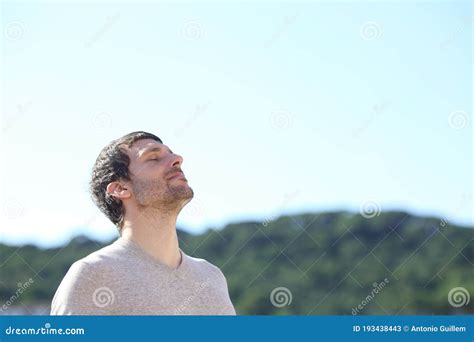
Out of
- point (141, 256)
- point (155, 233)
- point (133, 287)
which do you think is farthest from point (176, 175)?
point (133, 287)

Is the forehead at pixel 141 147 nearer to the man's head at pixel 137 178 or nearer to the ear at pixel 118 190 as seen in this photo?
the man's head at pixel 137 178

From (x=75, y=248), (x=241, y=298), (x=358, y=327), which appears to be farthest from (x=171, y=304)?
(x=241, y=298)

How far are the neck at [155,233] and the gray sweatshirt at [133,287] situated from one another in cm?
4

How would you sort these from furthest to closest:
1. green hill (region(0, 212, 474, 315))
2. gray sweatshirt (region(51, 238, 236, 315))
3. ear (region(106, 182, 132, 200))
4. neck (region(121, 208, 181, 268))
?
green hill (region(0, 212, 474, 315)) < ear (region(106, 182, 132, 200)) < neck (region(121, 208, 181, 268)) < gray sweatshirt (region(51, 238, 236, 315))

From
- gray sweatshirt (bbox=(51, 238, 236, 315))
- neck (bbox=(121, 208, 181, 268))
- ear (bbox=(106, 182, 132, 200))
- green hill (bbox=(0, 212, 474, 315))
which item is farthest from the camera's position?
green hill (bbox=(0, 212, 474, 315))

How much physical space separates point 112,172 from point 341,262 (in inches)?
1669

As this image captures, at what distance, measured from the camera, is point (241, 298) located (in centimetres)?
3928

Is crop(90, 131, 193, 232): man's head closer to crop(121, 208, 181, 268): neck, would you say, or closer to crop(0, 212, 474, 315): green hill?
crop(121, 208, 181, 268): neck

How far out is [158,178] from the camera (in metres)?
4.10

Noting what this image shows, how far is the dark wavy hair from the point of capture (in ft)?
13.9

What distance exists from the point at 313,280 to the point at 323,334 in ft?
128

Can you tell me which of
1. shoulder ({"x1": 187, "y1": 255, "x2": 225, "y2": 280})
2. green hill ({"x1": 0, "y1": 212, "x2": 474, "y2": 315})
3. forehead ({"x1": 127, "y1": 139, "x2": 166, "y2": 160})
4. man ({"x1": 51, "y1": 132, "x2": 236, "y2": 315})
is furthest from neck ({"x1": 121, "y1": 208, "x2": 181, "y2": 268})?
green hill ({"x1": 0, "y1": 212, "x2": 474, "y2": 315})

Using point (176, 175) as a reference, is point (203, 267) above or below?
below

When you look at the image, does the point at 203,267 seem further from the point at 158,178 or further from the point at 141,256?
the point at 158,178
